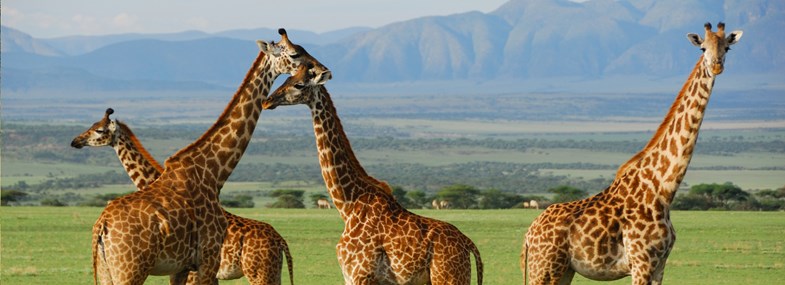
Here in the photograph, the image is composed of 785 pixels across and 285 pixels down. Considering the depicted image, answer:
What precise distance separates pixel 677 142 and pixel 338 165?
290 cm

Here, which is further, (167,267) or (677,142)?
(677,142)

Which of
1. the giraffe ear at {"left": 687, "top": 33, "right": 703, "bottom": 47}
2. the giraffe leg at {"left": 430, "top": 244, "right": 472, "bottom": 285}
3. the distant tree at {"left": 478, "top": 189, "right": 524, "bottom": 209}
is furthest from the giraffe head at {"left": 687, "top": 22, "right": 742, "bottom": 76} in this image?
the distant tree at {"left": 478, "top": 189, "right": 524, "bottom": 209}

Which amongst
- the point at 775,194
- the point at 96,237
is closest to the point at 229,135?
the point at 96,237

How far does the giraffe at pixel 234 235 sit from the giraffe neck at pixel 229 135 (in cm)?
136

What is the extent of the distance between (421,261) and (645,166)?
2.11 m

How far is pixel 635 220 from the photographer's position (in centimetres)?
1185

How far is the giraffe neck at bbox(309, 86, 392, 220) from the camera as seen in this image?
12180mm

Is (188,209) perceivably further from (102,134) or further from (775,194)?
(775,194)

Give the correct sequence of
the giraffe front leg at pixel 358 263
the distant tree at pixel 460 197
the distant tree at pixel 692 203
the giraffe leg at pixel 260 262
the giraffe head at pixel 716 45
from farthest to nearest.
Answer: the distant tree at pixel 460 197 < the distant tree at pixel 692 203 < the giraffe leg at pixel 260 262 < the giraffe front leg at pixel 358 263 < the giraffe head at pixel 716 45

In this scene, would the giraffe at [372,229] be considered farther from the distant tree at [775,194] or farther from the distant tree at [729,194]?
the distant tree at [775,194]

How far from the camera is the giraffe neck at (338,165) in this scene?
40.0ft

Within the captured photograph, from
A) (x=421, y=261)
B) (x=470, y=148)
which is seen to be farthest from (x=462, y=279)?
(x=470, y=148)

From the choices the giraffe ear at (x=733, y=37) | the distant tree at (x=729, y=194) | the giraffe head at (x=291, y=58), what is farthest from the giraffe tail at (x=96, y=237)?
the distant tree at (x=729, y=194)

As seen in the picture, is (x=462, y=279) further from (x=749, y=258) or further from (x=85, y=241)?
(x=85, y=241)
